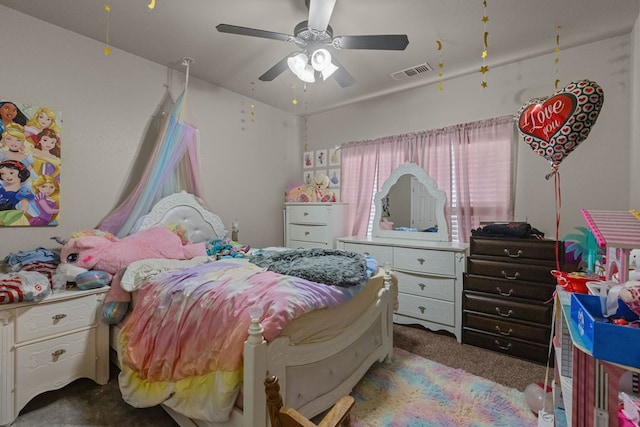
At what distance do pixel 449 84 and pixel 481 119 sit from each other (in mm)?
573

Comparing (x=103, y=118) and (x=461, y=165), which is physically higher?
(x=103, y=118)

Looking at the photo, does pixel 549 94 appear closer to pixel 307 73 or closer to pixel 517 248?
pixel 517 248

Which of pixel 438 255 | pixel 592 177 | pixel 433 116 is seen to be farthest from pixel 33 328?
pixel 592 177

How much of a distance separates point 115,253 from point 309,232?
2.31 m

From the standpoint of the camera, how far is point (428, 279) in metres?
3.03

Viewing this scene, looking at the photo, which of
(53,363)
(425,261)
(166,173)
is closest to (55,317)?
(53,363)

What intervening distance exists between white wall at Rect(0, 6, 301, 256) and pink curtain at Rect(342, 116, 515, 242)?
168 cm

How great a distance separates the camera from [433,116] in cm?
349

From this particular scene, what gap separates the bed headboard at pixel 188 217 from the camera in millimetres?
2912

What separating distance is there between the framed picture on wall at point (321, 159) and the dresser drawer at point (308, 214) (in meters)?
0.81

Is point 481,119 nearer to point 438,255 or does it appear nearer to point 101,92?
point 438,255

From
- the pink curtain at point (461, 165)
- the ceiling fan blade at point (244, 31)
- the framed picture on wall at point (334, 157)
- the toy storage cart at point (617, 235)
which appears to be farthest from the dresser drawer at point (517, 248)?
the ceiling fan blade at point (244, 31)

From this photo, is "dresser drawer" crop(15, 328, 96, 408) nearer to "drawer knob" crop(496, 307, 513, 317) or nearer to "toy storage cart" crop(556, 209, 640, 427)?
"toy storage cart" crop(556, 209, 640, 427)

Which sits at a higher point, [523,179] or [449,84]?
[449,84]
